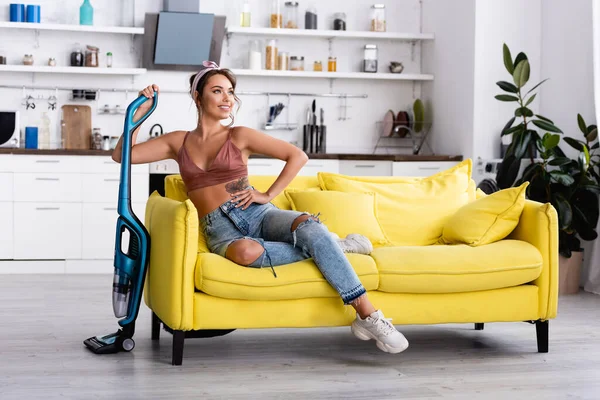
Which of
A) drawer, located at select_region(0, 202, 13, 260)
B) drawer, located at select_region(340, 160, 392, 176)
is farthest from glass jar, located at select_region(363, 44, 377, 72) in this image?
drawer, located at select_region(0, 202, 13, 260)

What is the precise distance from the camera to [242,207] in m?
3.61

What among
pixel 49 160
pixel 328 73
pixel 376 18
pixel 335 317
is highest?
pixel 376 18

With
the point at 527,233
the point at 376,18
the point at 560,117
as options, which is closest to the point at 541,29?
the point at 560,117

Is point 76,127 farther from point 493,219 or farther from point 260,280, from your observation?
point 493,219

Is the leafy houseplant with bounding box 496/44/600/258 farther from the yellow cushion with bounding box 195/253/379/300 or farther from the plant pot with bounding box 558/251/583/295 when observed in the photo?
the yellow cushion with bounding box 195/253/379/300

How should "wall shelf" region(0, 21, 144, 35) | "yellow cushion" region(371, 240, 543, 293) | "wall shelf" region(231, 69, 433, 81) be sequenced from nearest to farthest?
"yellow cushion" region(371, 240, 543, 293), "wall shelf" region(0, 21, 144, 35), "wall shelf" region(231, 69, 433, 81)

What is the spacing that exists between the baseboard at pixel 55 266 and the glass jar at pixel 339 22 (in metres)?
2.64

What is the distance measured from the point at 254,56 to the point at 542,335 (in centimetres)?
381

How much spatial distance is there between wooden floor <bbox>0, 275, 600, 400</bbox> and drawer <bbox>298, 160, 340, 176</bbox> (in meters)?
2.37

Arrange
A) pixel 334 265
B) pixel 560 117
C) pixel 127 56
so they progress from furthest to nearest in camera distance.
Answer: pixel 127 56
pixel 560 117
pixel 334 265

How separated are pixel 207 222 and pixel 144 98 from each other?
1.93 ft

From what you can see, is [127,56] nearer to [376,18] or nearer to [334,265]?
[376,18]

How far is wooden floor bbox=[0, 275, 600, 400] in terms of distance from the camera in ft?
10.2

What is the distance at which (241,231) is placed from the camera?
357 centimetres
